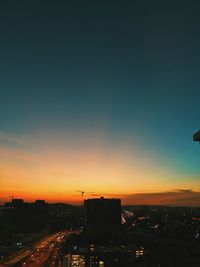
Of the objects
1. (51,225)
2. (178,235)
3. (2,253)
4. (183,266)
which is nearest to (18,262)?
(2,253)

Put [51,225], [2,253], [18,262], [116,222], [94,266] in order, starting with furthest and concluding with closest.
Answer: [51,225]
[116,222]
[2,253]
[18,262]
[94,266]

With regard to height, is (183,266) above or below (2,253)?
above

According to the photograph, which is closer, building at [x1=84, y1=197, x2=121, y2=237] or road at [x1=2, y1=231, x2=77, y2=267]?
road at [x1=2, y1=231, x2=77, y2=267]

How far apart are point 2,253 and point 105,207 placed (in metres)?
59.9

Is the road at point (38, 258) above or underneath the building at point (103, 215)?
underneath

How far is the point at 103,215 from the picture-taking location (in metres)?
139

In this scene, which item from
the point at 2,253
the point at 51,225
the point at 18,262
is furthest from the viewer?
the point at 51,225

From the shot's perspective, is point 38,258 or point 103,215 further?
Result: point 103,215

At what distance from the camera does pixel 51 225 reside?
620 ft

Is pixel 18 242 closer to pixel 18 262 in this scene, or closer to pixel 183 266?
pixel 18 262

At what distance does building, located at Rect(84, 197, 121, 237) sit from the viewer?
13588cm

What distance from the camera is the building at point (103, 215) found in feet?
446

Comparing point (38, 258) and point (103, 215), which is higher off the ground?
point (103, 215)

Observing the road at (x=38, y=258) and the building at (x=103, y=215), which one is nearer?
the road at (x=38, y=258)
